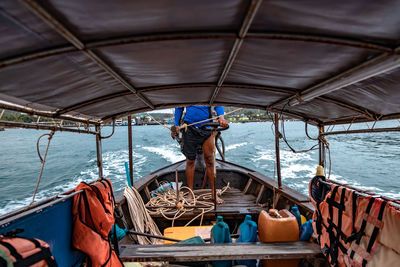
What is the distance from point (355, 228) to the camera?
1.58 metres

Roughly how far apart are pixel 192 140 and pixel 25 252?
10.2 feet

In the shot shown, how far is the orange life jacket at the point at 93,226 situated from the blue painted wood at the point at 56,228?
0.19ft

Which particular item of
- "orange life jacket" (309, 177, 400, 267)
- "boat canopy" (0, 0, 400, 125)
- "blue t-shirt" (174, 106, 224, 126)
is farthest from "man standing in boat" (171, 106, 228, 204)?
"orange life jacket" (309, 177, 400, 267)

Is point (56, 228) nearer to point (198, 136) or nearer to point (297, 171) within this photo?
point (198, 136)

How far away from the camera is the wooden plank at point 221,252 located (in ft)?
6.56

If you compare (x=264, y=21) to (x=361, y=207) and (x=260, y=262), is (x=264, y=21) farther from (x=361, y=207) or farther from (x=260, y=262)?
(x=260, y=262)

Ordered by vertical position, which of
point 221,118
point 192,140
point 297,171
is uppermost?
point 221,118

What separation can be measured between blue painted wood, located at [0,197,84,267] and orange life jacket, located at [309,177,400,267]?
2022 mm

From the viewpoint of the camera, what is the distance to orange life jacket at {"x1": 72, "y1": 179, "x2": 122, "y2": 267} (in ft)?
5.90

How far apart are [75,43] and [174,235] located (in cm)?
261

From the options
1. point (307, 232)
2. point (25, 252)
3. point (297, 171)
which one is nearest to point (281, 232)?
point (307, 232)

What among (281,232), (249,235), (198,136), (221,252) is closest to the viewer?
(221,252)

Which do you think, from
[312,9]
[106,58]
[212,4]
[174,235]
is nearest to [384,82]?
[312,9]

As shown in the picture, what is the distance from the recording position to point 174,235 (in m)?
3.04
